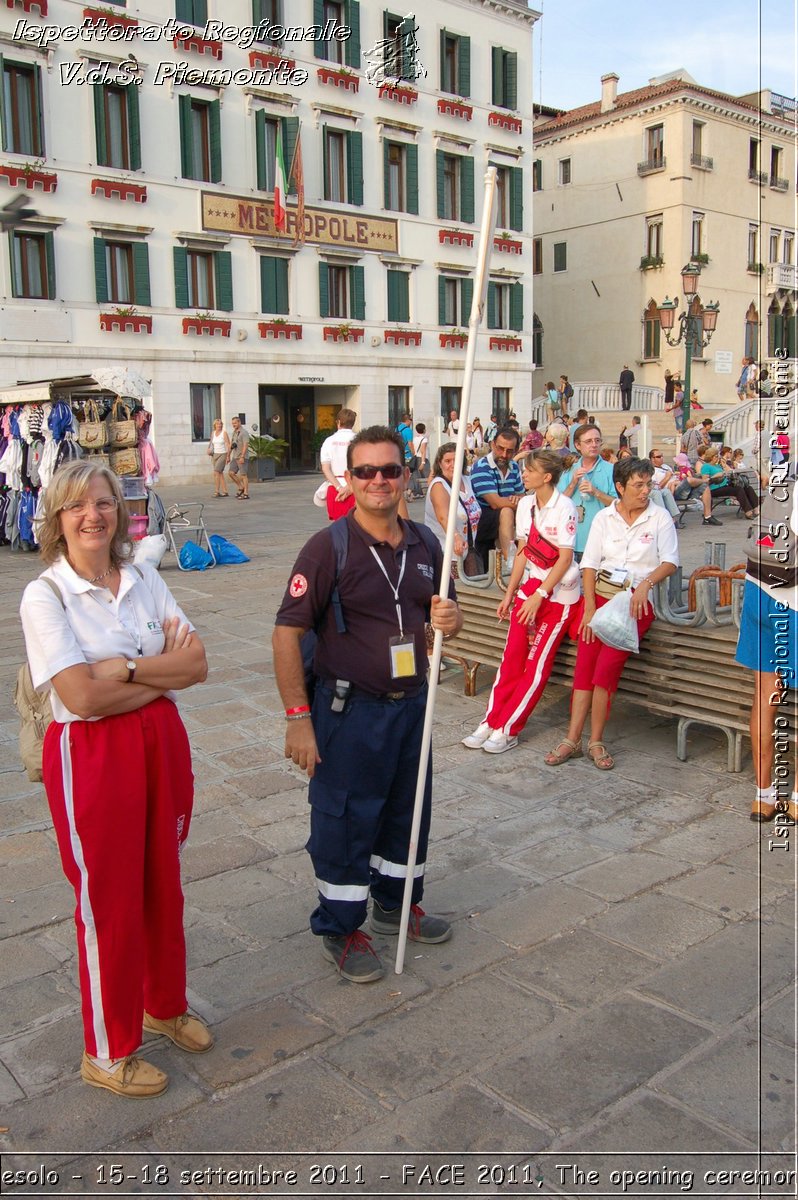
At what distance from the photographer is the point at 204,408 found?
87.1 ft

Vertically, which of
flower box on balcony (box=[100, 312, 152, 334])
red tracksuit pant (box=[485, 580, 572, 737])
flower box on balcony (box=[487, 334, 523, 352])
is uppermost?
flower box on balcony (box=[487, 334, 523, 352])

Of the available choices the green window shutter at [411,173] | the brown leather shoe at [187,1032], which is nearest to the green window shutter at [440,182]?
the green window shutter at [411,173]

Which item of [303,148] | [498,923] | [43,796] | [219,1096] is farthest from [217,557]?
[303,148]

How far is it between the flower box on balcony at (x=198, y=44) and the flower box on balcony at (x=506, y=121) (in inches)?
370

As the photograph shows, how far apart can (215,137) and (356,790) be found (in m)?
25.8

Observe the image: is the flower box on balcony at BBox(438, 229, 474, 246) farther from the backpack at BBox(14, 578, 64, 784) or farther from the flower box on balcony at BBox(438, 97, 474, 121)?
the backpack at BBox(14, 578, 64, 784)

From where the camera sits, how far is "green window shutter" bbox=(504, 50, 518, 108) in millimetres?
31797

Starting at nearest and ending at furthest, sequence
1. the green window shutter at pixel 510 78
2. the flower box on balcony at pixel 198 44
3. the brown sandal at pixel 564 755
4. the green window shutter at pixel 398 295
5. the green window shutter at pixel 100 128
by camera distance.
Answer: the brown sandal at pixel 564 755
the green window shutter at pixel 100 128
the flower box on balcony at pixel 198 44
the green window shutter at pixel 398 295
the green window shutter at pixel 510 78

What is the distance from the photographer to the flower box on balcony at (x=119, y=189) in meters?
23.7

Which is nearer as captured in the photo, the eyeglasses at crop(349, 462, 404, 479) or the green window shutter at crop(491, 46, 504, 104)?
the eyeglasses at crop(349, 462, 404, 479)

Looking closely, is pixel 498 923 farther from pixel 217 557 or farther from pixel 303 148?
pixel 303 148

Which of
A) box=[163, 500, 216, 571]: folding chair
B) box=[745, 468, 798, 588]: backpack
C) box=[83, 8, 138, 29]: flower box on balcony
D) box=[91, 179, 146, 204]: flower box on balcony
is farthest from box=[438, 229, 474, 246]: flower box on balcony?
box=[745, 468, 798, 588]: backpack

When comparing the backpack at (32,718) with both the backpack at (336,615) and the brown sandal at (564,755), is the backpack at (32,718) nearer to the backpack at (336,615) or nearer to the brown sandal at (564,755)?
the backpack at (336,615)

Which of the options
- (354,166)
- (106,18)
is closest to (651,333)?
(354,166)
